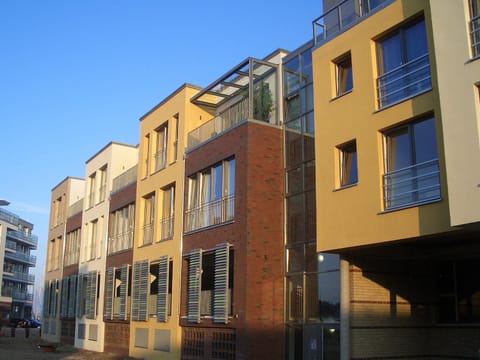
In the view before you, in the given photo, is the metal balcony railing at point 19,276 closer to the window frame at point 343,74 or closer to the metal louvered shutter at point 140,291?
the metal louvered shutter at point 140,291

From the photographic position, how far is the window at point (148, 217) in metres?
25.3

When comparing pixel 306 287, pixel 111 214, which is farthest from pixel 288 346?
pixel 111 214

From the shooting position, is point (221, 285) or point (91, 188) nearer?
point (221, 285)

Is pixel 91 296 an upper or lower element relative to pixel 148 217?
lower

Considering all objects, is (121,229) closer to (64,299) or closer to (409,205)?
(64,299)

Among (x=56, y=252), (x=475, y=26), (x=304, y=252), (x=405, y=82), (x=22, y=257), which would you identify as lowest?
(x=304, y=252)

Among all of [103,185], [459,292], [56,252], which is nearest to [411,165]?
A: [459,292]

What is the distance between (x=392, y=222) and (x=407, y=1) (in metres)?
4.84

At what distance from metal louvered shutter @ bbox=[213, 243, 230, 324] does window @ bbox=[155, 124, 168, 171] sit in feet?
22.9

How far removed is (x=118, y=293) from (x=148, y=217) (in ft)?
14.8

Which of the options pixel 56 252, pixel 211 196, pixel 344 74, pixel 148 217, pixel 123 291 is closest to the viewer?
pixel 344 74

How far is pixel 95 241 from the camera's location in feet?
109

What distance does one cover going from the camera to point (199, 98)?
23.3 m

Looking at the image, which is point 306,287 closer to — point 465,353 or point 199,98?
point 465,353
